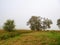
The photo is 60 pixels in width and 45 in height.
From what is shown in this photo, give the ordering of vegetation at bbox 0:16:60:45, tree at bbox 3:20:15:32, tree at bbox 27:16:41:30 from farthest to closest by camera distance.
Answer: tree at bbox 27:16:41:30
tree at bbox 3:20:15:32
vegetation at bbox 0:16:60:45

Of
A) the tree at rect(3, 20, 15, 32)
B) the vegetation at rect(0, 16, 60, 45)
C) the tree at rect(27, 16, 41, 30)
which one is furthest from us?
the tree at rect(27, 16, 41, 30)

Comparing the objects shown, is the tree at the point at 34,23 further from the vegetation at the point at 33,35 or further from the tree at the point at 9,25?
the tree at the point at 9,25

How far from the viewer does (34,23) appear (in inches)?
1847

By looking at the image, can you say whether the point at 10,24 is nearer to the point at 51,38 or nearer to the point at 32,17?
the point at 32,17

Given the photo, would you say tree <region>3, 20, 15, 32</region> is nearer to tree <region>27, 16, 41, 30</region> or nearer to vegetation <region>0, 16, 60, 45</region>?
vegetation <region>0, 16, 60, 45</region>

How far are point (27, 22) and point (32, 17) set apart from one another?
6.95ft

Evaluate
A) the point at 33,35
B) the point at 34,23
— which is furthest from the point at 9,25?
the point at 33,35

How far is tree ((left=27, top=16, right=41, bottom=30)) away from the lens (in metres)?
46.4

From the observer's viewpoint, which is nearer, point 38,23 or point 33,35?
point 33,35

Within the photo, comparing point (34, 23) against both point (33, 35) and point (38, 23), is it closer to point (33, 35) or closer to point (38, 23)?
point (38, 23)

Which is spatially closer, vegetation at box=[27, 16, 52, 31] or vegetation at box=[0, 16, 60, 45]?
vegetation at box=[0, 16, 60, 45]

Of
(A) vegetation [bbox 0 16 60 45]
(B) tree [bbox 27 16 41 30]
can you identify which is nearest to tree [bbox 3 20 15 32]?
(A) vegetation [bbox 0 16 60 45]

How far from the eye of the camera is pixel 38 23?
4697 cm

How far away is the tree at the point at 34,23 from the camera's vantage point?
4639 cm
